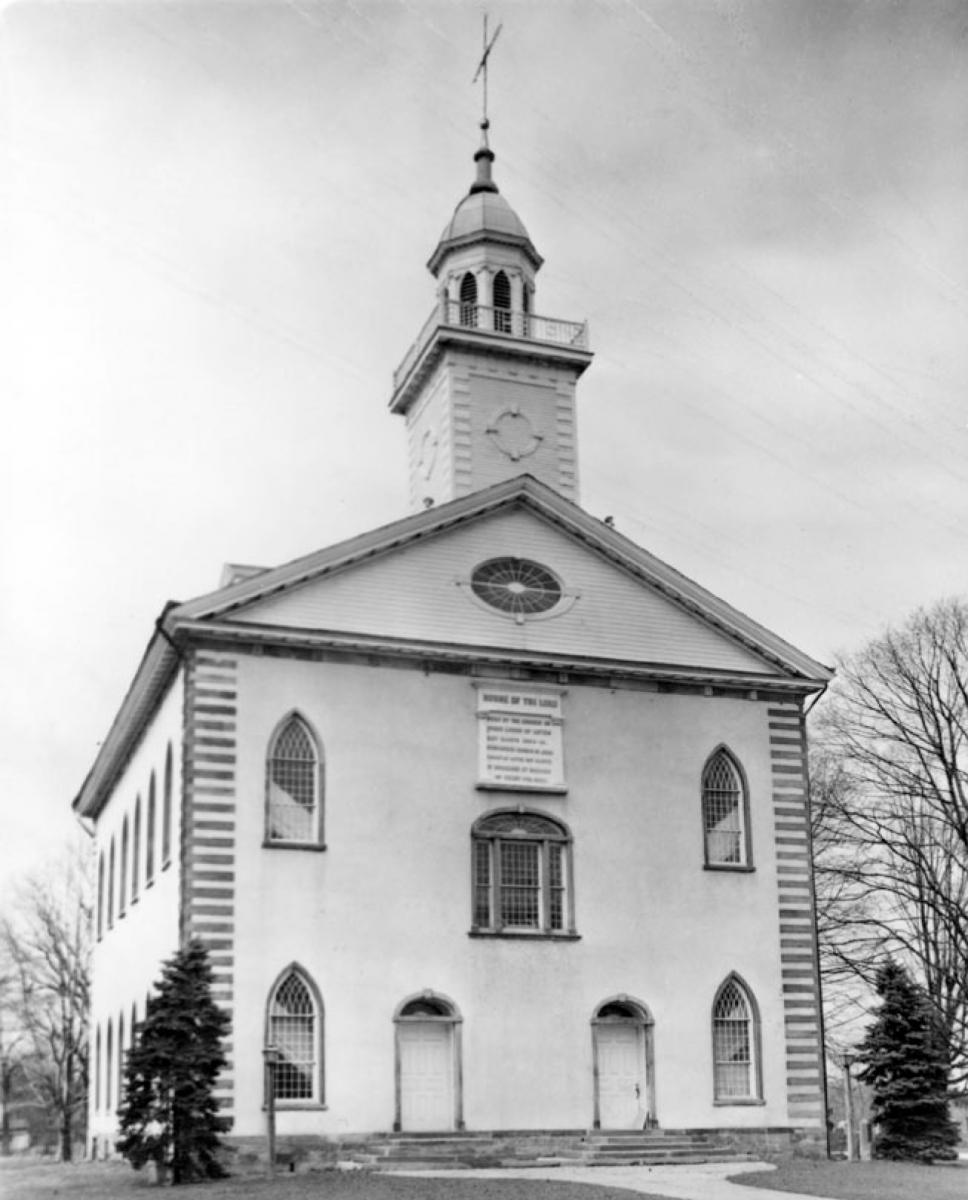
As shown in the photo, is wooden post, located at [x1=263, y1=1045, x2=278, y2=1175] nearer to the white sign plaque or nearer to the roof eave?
the white sign plaque

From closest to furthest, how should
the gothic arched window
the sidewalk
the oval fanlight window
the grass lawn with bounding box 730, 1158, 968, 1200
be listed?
the sidewalk, the grass lawn with bounding box 730, 1158, 968, 1200, the oval fanlight window, the gothic arched window

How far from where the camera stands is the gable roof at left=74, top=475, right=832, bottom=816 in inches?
1280

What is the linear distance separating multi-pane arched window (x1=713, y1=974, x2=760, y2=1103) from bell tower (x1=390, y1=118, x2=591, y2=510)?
39.2 feet

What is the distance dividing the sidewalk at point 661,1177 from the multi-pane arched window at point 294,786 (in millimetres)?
6384

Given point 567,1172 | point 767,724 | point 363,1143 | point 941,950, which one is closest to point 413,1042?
point 363,1143

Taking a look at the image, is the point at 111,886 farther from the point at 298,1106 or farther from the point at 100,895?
the point at 298,1106

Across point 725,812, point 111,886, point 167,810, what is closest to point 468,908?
Result: point 725,812

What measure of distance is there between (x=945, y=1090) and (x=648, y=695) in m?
Result: 9.41

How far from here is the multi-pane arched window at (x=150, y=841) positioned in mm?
36406

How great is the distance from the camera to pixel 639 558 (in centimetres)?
3591

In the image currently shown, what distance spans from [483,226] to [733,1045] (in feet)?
66.3

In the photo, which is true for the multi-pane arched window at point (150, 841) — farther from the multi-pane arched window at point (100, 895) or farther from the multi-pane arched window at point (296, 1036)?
the multi-pane arched window at point (100, 895)

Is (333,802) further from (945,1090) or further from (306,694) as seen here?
(945,1090)

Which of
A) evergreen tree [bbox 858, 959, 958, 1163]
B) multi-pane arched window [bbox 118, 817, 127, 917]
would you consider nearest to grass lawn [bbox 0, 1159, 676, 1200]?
evergreen tree [bbox 858, 959, 958, 1163]
